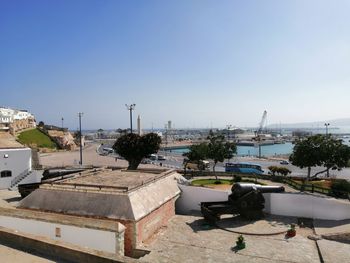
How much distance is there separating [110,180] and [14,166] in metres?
14.7

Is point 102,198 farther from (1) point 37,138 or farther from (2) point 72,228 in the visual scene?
(1) point 37,138

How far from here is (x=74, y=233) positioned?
14047 mm

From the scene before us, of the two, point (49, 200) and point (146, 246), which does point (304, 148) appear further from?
point (49, 200)

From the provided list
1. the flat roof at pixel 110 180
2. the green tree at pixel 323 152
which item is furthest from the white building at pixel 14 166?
the green tree at pixel 323 152

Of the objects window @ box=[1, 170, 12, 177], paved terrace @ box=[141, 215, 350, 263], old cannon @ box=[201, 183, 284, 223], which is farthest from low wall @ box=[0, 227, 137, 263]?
window @ box=[1, 170, 12, 177]

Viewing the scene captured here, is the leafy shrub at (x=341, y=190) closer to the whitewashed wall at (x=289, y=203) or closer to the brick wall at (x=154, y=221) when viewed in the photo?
the whitewashed wall at (x=289, y=203)

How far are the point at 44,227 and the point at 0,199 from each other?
10.7m

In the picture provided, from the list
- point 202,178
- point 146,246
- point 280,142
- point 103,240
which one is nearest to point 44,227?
point 103,240

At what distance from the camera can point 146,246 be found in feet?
48.3

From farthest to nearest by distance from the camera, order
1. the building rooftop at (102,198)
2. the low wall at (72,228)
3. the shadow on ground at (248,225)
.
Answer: the shadow on ground at (248,225), the building rooftop at (102,198), the low wall at (72,228)

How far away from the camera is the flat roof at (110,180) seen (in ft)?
55.2

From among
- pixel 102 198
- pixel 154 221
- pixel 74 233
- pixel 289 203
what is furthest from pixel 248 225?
pixel 74 233

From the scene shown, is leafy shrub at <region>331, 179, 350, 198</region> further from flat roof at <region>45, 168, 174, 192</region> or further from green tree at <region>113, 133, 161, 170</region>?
green tree at <region>113, 133, 161, 170</region>

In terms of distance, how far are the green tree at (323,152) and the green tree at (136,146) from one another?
15751 mm
